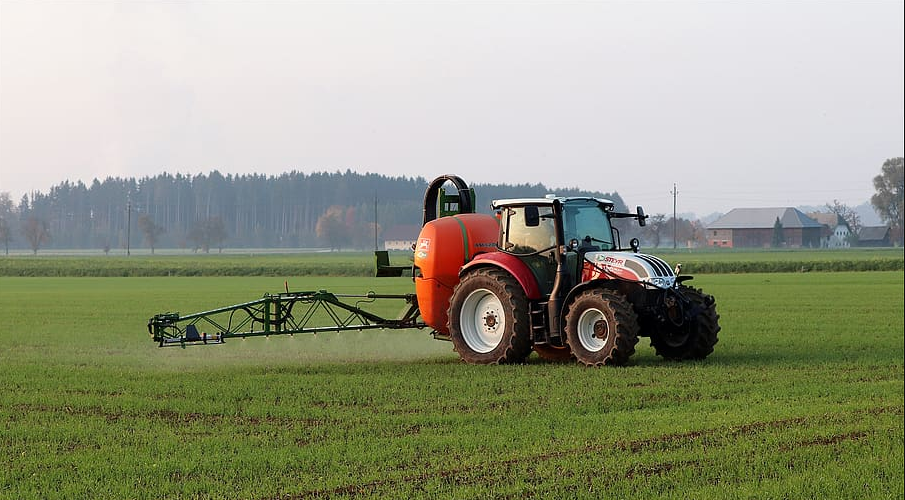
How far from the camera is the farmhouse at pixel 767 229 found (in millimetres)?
132625

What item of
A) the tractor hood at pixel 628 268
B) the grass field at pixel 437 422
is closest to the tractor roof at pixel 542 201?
the tractor hood at pixel 628 268

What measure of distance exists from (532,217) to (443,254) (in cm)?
211

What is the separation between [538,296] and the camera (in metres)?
16.4

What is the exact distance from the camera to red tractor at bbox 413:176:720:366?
15.6m

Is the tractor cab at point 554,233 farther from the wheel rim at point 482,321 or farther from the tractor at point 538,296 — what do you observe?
the wheel rim at point 482,321

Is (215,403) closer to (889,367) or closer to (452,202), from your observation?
(452,202)

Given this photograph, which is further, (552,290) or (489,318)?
(489,318)

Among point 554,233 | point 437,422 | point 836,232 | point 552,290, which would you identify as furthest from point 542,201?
point 836,232

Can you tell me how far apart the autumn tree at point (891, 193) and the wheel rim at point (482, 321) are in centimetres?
14164

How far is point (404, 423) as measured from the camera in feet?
37.1

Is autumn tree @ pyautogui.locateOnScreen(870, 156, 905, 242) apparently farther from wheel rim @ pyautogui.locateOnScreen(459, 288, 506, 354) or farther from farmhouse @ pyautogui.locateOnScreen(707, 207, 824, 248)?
wheel rim @ pyautogui.locateOnScreen(459, 288, 506, 354)

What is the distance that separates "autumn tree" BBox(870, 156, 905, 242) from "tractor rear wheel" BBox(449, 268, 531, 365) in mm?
141708

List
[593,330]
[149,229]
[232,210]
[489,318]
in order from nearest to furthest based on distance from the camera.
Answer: [593,330]
[489,318]
[149,229]
[232,210]

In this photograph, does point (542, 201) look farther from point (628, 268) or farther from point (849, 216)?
point (849, 216)
